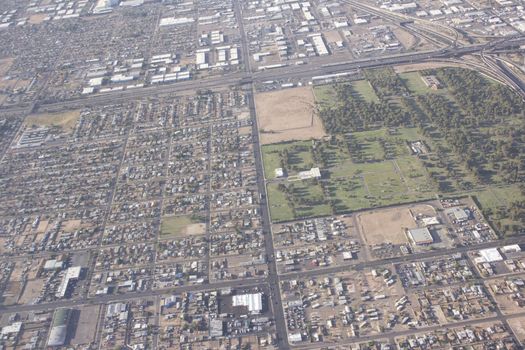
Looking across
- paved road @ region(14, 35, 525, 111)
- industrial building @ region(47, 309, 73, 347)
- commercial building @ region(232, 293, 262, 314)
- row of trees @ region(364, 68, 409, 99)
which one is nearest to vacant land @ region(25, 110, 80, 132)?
paved road @ region(14, 35, 525, 111)

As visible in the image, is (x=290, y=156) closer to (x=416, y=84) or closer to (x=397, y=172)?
(x=397, y=172)

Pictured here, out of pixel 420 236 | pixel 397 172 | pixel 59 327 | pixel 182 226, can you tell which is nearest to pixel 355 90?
pixel 397 172

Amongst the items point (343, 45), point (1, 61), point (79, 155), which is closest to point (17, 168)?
point (79, 155)

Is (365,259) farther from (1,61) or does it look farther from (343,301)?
(1,61)

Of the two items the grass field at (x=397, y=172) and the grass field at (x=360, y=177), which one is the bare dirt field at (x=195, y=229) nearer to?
the grass field at (x=360, y=177)

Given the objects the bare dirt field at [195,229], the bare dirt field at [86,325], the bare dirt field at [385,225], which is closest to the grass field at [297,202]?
the bare dirt field at [385,225]

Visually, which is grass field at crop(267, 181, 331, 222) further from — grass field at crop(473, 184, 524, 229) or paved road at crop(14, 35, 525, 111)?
paved road at crop(14, 35, 525, 111)
